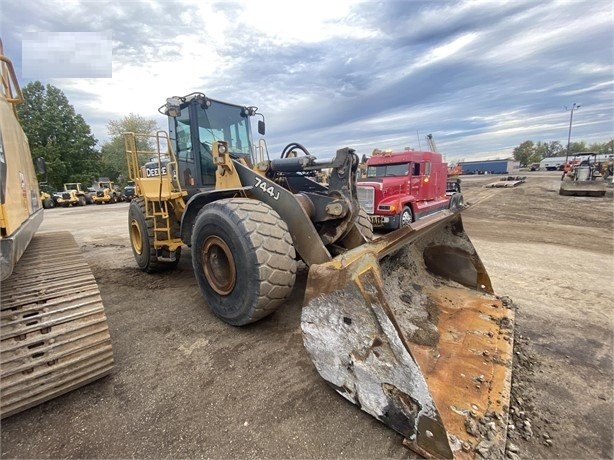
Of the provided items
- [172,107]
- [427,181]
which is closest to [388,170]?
[427,181]

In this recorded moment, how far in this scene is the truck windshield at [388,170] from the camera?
984 cm

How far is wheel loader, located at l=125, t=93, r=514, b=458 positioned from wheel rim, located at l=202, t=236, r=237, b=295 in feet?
0.04

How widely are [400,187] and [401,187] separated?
0.06 meters

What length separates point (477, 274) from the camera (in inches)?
135

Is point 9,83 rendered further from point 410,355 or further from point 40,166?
point 410,355

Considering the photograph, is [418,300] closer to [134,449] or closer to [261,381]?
[261,381]

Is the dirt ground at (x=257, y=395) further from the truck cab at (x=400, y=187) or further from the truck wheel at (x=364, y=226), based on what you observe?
the truck cab at (x=400, y=187)

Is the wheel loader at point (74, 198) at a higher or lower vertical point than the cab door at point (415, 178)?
lower

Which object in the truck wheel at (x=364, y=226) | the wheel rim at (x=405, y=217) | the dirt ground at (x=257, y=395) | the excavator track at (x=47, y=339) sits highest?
the truck wheel at (x=364, y=226)

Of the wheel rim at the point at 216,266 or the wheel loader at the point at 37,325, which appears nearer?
the wheel loader at the point at 37,325

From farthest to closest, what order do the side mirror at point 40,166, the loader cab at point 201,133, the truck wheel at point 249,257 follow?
the side mirror at point 40,166
the loader cab at point 201,133
the truck wheel at point 249,257

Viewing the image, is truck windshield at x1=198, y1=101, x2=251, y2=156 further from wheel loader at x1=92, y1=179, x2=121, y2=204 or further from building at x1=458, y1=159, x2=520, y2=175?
building at x1=458, y1=159, x2=520, y2=175

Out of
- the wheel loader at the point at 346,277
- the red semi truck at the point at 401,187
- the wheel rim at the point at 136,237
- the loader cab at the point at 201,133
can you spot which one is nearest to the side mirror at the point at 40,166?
the wheel loader at the point at 346,277

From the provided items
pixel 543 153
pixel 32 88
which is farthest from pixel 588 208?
pixel 543 153
